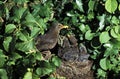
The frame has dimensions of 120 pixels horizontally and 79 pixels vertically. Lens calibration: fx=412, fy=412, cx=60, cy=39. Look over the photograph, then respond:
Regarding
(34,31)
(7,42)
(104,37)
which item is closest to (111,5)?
(104,37)

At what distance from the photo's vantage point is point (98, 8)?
4.48 meters

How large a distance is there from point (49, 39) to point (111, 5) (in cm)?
73

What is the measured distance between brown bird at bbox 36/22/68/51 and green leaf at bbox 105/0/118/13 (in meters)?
0.55

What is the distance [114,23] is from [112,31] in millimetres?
90

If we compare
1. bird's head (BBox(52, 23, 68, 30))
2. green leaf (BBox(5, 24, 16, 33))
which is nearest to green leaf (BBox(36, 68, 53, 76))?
green leaf (BBox(5, 24, 16, 33))

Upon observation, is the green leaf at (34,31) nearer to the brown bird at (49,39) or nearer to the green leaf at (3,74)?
the brown bird at (49,39)

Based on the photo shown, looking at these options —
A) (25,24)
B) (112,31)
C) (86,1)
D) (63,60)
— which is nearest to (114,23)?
(112,31)

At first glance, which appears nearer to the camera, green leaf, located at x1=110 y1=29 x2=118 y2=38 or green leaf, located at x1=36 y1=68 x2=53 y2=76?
green leaf, located at x1=36 y1=68 x2=53 y2=76

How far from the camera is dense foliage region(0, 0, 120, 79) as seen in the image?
4.00 m

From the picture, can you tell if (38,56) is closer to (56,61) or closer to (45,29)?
(56,61)

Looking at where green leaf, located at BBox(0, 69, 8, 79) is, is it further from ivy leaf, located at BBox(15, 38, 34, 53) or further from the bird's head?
the bird's head

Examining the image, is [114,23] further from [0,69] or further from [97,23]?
[0,69]

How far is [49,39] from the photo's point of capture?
14.2 feet

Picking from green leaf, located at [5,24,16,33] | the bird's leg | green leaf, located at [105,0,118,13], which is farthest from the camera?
the bird's leg
